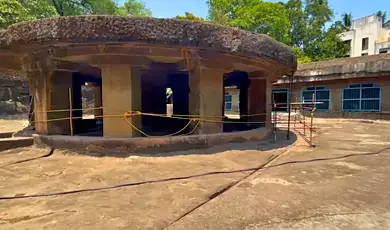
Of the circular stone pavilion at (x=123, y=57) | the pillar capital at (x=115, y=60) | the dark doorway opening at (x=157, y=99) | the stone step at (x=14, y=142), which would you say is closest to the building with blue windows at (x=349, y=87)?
the dark doorway opening at (x=157, y=99)

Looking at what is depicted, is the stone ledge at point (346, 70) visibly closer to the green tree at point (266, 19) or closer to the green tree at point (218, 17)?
the green tree at point (266, 19)

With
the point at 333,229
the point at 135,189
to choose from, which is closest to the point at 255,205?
the point at 333,229

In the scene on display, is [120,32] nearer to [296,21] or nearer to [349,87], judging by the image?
[349,87]

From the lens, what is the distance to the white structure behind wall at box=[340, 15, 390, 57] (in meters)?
35.8

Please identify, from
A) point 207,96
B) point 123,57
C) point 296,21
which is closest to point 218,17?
point 296,21

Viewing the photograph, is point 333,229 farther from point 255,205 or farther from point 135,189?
point 135,189

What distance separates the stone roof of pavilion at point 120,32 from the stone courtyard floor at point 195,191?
233 centimetres

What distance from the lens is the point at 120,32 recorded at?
192 inches

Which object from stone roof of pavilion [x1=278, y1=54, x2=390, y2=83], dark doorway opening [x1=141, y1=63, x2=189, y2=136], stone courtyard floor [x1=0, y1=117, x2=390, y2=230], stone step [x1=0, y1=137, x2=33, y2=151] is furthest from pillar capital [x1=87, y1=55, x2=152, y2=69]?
stone roof of pavilion [x1=278, y1=54, x2=390, y2=83]

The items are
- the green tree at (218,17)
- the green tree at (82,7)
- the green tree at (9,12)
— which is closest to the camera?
the green tree at (9,12)

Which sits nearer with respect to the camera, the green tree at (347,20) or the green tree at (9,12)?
the green tree at (9,12)

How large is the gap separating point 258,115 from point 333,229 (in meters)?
6.23

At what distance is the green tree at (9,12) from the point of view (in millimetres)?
13406

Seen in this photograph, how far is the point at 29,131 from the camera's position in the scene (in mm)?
6918
